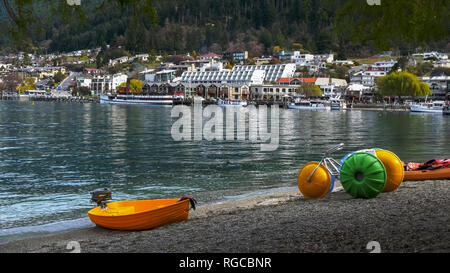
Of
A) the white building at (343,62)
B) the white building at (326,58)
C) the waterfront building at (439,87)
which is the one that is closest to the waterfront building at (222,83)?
the white building at (326,58)

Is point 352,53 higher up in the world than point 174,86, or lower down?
higher up

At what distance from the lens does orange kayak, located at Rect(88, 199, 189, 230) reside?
976 centimetres

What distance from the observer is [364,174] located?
420 inches

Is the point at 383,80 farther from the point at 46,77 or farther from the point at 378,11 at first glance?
the point at 46,77

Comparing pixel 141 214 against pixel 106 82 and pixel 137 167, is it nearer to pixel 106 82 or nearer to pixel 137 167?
pixel 137 167

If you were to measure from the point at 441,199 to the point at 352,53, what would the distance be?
163162mm

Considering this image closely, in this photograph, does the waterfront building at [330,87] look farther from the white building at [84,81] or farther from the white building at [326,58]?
the white building at [84,81]

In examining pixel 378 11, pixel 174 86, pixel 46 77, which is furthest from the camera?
pixel 46 77

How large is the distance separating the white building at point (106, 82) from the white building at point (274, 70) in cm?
4303

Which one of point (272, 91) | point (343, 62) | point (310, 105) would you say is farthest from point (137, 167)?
point (343, 62)

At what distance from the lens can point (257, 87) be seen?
12175 cm

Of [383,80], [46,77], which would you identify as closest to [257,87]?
[383,80]

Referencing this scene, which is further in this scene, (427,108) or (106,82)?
(106,82)

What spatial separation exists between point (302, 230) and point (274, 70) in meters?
130
